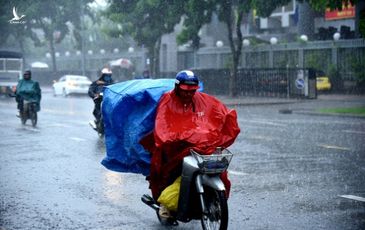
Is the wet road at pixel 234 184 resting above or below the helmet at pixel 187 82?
below

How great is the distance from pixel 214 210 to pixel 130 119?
1.43 meters

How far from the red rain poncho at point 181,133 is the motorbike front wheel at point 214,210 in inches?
14.8

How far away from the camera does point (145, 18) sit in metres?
42.9

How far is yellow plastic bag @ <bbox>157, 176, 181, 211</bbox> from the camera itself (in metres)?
6.75

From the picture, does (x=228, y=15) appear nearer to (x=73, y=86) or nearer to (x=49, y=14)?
(x=73, y=86)

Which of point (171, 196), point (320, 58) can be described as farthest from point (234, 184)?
point (320, 58)

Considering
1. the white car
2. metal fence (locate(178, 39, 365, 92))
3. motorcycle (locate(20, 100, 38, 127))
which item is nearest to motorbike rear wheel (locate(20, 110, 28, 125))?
motorcycle (locate(20, 100, 38, 127))

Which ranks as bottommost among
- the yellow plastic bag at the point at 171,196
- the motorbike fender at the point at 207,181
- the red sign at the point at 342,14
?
the yellow plastic bag at the point at 171,196

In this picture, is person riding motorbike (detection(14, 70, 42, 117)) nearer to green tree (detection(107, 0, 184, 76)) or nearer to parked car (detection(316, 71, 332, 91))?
green tree (detection(107, 0, 184, 76))

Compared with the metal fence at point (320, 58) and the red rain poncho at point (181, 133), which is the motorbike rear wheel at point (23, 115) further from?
the metal fence at point (320, 58)

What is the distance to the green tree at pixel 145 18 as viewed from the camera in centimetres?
4088

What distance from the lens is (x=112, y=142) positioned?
7598mm

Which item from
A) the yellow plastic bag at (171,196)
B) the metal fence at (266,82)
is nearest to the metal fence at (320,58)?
the metal fence at (266,82)

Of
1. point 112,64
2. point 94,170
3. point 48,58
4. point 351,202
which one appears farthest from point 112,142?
point 48,58
